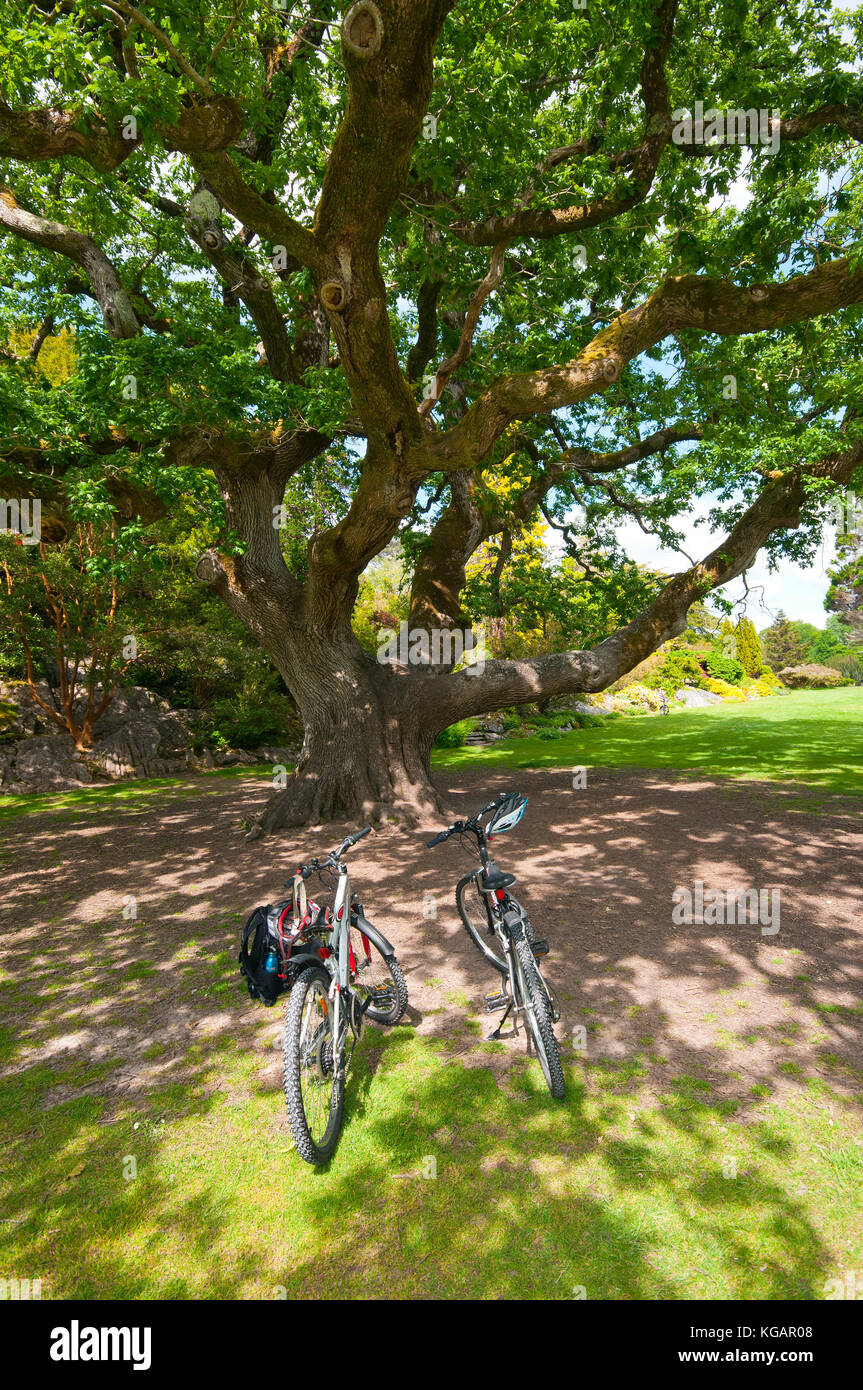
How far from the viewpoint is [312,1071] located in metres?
3.24

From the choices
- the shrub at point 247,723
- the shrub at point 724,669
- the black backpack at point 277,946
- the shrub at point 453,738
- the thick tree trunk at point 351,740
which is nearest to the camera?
the black backpack at point 277,946

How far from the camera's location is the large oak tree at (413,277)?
5566mm

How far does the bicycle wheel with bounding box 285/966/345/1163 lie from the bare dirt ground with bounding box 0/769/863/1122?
758 millimetres

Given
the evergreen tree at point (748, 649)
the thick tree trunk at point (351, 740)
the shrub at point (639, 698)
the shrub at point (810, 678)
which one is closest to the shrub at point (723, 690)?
the evergreen tree at point (748, 649)

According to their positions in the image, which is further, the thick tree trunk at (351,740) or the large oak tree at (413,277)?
the thick tree trunk at (351,740)

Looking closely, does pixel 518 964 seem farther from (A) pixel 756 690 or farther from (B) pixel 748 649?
(B) pixel 748 649

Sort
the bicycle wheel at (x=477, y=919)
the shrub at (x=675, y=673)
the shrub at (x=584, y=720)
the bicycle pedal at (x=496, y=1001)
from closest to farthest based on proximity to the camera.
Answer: the bicycle pedal at (x=496, y=1001), the bicycle wheel at (x=477, y=919), the shrub at (x=584, y=720), the shrub at (x=675, y=673)

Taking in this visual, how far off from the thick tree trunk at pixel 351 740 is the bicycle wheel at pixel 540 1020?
619cm

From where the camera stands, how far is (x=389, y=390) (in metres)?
6.71

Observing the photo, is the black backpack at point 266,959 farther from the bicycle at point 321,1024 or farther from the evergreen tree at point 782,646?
the evergreen tree at point 782,646

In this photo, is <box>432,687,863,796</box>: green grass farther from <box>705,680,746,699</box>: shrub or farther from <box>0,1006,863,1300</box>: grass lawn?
<box>0,1006,863,1300</box>: grass lawn

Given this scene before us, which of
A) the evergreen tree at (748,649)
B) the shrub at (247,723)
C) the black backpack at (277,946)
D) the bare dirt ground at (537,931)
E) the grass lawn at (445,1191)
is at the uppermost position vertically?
the evergreen tree at (748,649)

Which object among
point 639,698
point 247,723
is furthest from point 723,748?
point 639,698

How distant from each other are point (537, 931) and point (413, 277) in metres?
9.35
